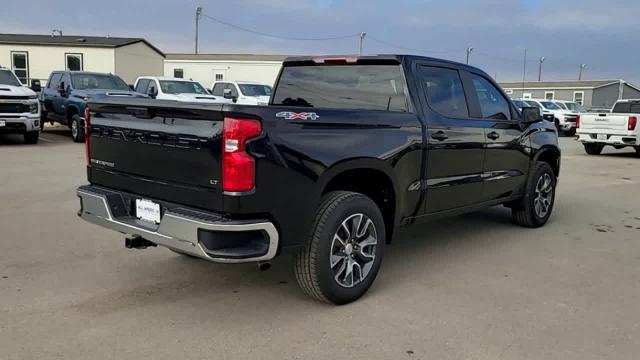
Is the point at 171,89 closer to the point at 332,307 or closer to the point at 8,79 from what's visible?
the point at 8,79

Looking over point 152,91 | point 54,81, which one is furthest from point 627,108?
point 54,81

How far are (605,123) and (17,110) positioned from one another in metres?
16.0

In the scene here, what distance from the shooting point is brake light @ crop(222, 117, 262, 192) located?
3510 millimetres

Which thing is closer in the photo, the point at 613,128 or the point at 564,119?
the point at 613,128

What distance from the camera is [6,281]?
4.64m

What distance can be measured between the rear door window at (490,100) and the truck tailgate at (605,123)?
40.0ft

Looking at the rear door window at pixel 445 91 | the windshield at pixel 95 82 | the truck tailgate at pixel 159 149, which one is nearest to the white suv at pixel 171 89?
the windshield at pixel 95 82

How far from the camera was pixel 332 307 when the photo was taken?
4.23m

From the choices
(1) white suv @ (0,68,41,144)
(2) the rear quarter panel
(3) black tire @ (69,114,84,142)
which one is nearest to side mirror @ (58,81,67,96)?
(3) black tire @ (69,114,84,142)

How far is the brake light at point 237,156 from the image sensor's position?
3510mm

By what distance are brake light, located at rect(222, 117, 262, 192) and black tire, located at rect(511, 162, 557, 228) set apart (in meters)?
4.16

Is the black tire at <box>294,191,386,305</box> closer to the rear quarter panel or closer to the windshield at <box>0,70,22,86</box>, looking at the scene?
the rear quarter panel

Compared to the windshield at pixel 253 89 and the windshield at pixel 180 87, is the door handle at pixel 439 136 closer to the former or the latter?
the windshield at pixel 180 87

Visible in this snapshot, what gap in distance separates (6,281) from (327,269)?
262 centimetres
